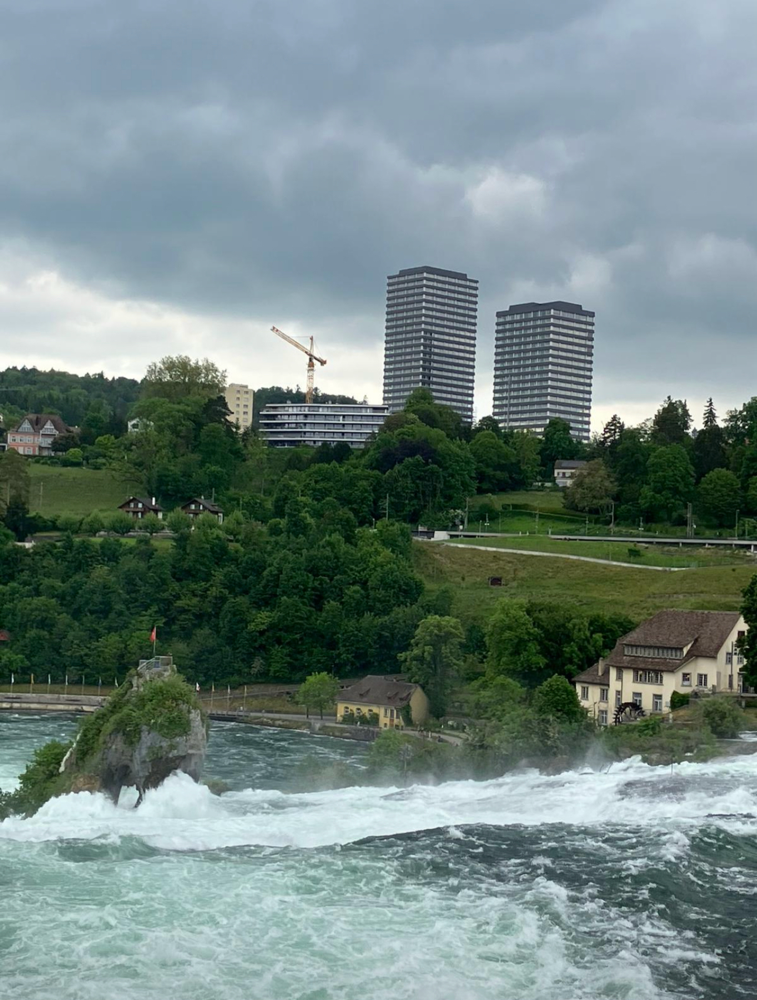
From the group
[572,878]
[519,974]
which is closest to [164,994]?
[519,974]

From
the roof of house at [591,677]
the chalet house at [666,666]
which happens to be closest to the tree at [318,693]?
the roof of house at [591,677]

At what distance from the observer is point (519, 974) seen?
24188 millimetres

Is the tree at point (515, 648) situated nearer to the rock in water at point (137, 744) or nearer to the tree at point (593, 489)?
the rock in water at point (137, 744)

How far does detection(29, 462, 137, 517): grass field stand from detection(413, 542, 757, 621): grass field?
123 ft

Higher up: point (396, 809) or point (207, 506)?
point (207, 506)

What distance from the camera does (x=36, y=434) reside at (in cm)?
14100

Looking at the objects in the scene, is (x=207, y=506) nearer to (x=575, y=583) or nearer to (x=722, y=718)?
(x=575, y=583)

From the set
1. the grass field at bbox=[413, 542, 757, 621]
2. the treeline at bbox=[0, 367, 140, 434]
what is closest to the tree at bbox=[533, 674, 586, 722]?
the grass field at bbox=[413, 542, 757, 621]

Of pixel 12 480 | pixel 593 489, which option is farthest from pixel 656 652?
pixel 12 480

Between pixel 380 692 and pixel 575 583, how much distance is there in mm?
20642

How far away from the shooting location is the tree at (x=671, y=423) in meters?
120

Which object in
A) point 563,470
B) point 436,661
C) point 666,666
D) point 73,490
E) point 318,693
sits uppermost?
point 563,470

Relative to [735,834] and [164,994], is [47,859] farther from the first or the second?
[735,834]

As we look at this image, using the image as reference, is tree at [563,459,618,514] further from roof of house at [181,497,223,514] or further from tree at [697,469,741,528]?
roof of house at [181,497,223,514]
